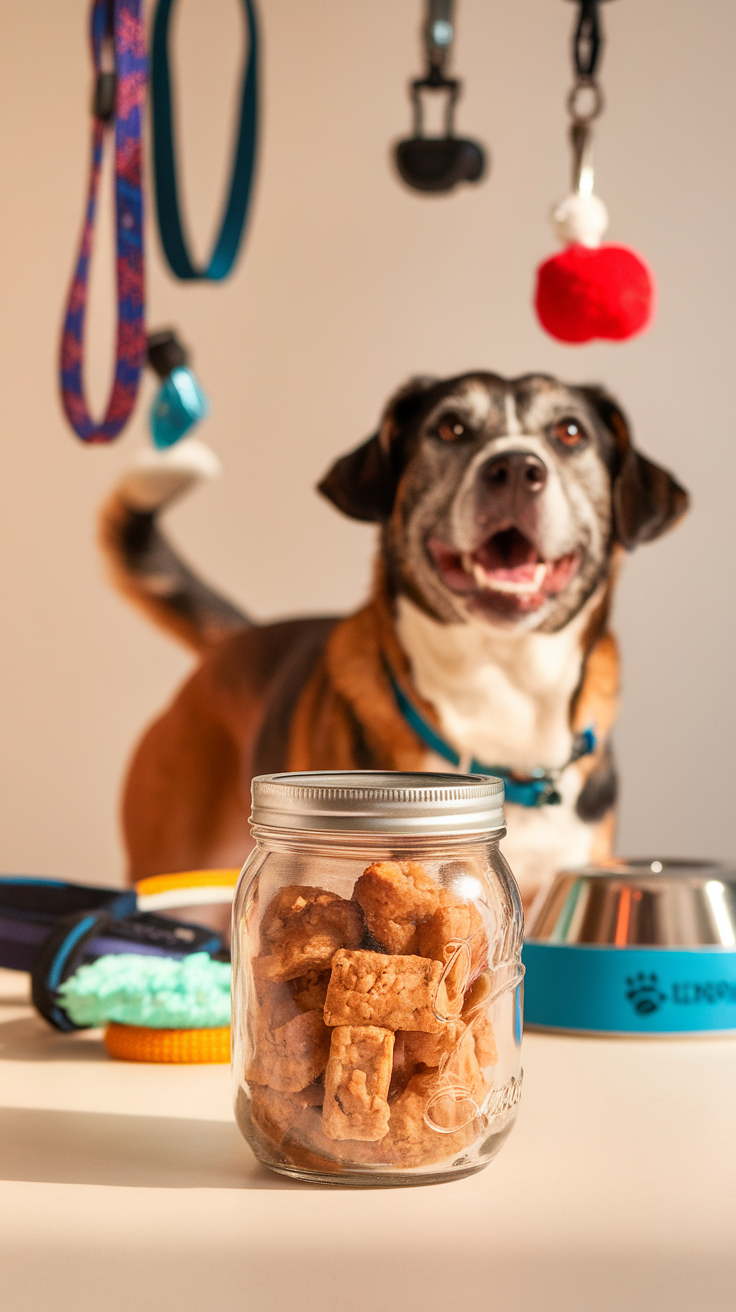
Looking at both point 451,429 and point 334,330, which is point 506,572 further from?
point 334,330

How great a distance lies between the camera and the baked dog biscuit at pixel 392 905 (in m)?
0.47

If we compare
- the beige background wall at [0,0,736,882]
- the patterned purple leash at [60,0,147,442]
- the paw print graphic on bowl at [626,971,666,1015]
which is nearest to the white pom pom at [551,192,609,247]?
the patterned purple leash at [60,0,147,442]

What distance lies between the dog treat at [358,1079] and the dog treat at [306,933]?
0.03 m

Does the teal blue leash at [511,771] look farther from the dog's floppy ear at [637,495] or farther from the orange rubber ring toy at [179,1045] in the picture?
the orange rubber ring toy at [179,1045]

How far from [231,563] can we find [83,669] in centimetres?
32

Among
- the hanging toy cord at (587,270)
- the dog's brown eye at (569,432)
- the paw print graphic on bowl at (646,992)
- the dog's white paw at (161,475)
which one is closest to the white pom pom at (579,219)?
the hanging toy cord at (587,270)

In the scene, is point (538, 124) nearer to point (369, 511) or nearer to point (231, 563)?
point (231, 563)

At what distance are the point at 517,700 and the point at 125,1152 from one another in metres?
0.73

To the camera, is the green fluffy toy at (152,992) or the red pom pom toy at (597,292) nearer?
the green fluffy toy at (152,992)

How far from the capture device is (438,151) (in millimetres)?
1071

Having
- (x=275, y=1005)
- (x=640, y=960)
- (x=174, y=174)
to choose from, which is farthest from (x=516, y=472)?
(x=275, y=1005)

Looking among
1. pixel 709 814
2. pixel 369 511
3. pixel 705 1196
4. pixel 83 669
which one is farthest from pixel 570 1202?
pixel 83 669

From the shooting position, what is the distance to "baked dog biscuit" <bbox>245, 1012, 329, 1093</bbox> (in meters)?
0.47

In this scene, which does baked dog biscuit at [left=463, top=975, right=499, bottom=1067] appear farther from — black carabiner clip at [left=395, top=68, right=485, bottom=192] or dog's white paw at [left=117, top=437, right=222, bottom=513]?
dog's white paw at [left=117, top=437, right=222, bottom=513]
